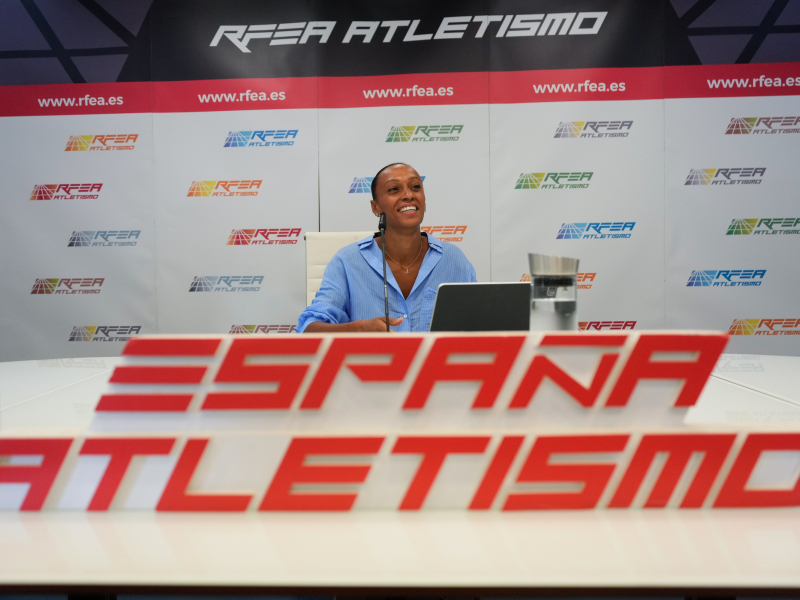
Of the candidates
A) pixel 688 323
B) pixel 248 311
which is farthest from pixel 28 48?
pixel 688 323

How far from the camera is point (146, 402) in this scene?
748 millimetres

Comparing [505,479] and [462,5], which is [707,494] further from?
[462,5]

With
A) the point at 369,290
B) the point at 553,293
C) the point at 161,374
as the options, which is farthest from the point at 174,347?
the point at 369,290

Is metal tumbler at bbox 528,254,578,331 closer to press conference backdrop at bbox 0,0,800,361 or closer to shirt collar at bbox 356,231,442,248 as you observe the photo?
shirt collar at bbox 356,231,442,248

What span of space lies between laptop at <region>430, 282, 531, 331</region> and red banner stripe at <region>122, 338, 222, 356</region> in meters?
0.54

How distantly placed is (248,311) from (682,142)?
313 cm

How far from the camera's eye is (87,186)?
3.64 meters

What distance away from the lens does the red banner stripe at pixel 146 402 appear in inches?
29.4

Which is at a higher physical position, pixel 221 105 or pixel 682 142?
pixel 221 105

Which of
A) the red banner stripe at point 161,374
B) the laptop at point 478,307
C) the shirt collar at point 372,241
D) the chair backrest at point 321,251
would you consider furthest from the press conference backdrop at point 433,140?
the red banner stripe at point 161,374

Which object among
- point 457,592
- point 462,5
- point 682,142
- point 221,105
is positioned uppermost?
point 462,5

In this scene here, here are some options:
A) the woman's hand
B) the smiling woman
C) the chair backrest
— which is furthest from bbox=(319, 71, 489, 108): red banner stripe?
the woman's hand

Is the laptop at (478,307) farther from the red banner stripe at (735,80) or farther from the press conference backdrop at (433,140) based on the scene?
the red banner stripe at (735,80)

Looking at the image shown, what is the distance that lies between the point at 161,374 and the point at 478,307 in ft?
2.23
